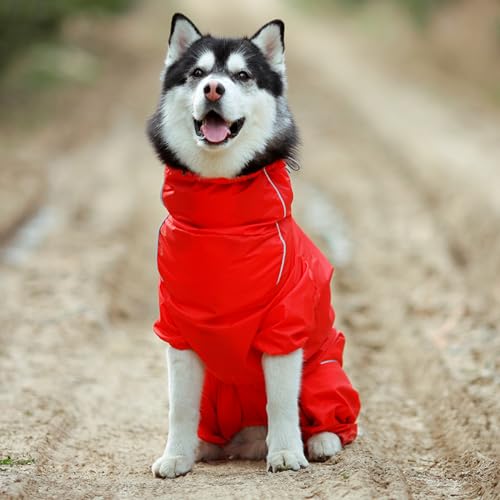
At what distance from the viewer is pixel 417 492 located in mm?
4051

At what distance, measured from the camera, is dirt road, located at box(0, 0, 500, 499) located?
14.3 ft

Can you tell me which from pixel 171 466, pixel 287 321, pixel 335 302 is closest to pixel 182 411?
pixel 171 466

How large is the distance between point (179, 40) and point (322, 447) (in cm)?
214

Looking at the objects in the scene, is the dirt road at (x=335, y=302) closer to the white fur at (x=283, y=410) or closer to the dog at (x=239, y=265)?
the white fur at (x=283, y=410)

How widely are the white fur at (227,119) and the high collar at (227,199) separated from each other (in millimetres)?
64

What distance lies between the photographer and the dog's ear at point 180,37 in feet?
14.6

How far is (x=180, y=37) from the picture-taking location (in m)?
4.48

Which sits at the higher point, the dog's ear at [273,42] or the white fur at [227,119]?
the dog's ear at [273,42]

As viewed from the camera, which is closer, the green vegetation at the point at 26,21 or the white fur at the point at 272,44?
the white fur at the point at 272,44

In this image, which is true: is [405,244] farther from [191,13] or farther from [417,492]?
[191,13]

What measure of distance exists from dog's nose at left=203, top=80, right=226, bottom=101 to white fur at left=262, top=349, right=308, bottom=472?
120cm

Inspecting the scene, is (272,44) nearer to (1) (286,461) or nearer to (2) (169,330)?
(2) (169,330)

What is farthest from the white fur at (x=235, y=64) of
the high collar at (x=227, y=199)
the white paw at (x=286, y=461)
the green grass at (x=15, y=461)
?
the green grass at (x=15, y=461)

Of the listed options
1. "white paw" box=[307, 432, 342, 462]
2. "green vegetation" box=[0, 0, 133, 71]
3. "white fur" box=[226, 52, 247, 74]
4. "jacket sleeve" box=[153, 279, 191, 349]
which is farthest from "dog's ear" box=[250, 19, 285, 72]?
"green vegetation" box=[0, 0, 133, 71]
